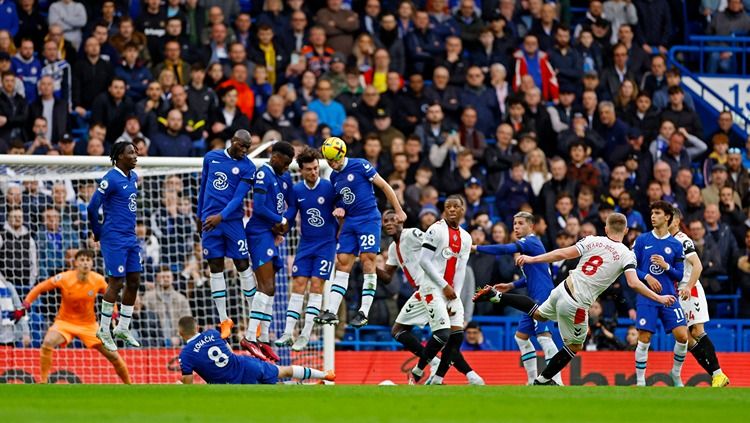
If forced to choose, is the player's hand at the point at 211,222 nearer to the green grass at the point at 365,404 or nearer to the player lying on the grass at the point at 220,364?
the player lying on the grass at the point at 220,364

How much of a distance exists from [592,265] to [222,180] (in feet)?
14.9

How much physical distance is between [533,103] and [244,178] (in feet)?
32.0

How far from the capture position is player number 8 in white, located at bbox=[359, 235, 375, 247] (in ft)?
59.8

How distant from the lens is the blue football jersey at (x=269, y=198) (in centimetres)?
1820

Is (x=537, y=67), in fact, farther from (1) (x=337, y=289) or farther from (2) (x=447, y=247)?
(1) (x=337, y=289)

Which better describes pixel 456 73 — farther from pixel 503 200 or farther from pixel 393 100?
pixel 503 200

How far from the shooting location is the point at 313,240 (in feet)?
60.7

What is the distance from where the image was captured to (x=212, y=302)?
2247cm

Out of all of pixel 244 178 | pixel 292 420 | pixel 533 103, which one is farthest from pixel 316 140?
pixel 292 420

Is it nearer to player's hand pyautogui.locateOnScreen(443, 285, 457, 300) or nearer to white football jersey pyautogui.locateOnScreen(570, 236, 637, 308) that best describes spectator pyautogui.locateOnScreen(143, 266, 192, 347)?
player's hand pyautogui.locateOnScreen(443, 285, 457, 300)

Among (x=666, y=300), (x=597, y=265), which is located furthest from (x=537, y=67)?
(x=597, y=265)

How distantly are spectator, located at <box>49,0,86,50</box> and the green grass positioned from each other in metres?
11.4

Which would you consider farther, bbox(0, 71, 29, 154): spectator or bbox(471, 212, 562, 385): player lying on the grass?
bbox(0, 71, 29, 154): spectator

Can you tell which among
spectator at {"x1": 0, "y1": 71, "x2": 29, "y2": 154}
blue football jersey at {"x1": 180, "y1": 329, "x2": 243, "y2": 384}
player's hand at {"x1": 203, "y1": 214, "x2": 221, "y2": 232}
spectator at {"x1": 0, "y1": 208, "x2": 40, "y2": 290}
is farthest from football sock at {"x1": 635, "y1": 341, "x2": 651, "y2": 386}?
spectator at {"x1": 0, "y1": 71, "x2": 29, "y2": 154}
